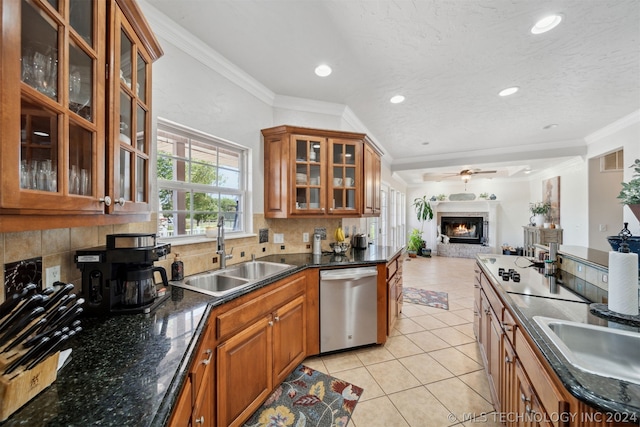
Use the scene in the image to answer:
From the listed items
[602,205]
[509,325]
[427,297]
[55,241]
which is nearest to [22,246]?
[55,241]

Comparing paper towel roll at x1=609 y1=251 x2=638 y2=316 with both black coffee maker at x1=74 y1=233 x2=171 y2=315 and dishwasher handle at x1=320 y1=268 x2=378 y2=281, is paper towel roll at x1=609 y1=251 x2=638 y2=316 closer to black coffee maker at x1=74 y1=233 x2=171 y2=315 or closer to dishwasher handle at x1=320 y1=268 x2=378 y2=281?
dishwasher handle at x1=320 y1=268 x2=378 y2=281

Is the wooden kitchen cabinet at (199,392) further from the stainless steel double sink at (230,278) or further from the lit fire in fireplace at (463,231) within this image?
the lit fire in fireplace at (463,231)

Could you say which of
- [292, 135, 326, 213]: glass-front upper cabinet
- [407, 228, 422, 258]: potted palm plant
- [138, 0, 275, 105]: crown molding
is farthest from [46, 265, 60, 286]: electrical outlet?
[407, 228, 422, 258]: potted palm plant

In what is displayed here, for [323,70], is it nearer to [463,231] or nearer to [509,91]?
[509,91]

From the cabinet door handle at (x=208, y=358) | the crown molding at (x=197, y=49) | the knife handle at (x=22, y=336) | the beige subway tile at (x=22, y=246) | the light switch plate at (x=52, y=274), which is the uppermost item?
the crown molding at (x=197, y=49)

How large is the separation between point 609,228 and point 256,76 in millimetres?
6288

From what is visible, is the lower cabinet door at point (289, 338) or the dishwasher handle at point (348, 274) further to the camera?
the dishwasher handle at point (348, 274)

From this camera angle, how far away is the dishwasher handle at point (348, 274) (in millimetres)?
2275

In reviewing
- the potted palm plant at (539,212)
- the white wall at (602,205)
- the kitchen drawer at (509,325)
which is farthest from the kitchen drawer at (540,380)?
the potted palm plant at (539,212)

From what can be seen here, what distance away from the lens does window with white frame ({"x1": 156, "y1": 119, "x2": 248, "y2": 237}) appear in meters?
1.96

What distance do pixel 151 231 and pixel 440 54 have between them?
276 centimetres

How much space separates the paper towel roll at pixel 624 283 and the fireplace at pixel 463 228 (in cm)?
772

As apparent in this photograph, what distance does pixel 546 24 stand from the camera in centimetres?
179

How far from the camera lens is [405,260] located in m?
7.30
